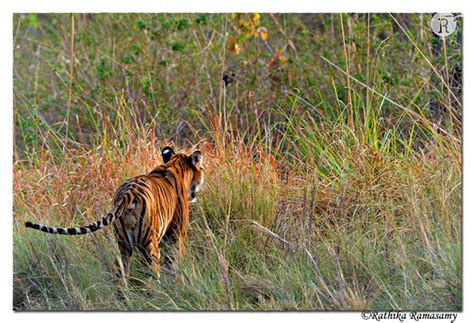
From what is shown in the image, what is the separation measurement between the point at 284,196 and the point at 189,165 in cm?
87

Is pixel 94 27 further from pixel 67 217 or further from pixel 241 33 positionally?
pixel 67 217

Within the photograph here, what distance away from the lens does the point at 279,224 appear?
632 centimetres

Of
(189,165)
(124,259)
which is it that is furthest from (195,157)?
(124,259)

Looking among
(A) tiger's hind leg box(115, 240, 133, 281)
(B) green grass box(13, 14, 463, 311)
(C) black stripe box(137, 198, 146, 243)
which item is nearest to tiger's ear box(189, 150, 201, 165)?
(B) green grass box(13, 14, 463, 311)

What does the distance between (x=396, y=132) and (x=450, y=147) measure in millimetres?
633

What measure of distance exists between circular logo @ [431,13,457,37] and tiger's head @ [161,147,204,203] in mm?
2134

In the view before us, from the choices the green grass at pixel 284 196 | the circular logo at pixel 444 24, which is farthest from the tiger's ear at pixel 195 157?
the circular logo at pixel 444 24

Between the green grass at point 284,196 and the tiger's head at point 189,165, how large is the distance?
0.91ft

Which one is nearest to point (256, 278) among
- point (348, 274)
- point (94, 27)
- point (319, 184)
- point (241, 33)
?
point (348, 274)

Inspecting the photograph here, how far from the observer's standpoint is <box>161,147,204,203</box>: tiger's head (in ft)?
20.0

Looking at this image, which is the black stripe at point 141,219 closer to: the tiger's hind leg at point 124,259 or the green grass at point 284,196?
the tiger's hind leg at point 124,259

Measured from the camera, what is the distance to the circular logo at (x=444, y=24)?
6379 mm

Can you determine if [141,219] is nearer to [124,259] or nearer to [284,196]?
[124,259]

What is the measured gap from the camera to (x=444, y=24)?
6.55m
